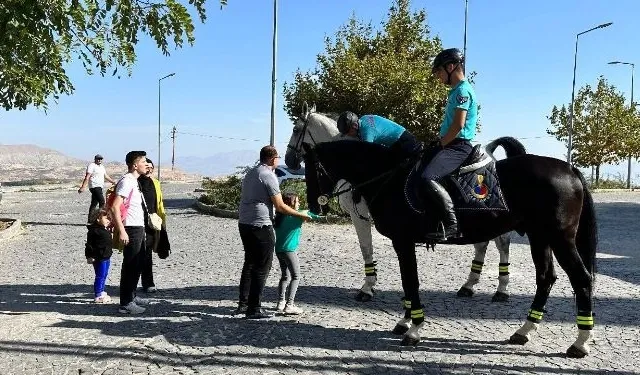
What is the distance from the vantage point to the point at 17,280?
9.10 metres

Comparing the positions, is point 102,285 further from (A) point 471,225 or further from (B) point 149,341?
(A) point 471,225

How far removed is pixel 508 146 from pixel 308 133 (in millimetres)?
2755

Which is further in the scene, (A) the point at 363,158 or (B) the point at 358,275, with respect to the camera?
(B) the point at 358,275

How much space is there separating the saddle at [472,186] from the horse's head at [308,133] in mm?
2417

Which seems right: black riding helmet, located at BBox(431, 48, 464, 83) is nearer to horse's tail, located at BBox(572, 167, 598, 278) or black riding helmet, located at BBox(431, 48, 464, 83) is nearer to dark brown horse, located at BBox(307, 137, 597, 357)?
dark brown horse, located at BBox(307, 137, 597, 357)

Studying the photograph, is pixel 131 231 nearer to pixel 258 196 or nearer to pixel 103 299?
pixel 103 299

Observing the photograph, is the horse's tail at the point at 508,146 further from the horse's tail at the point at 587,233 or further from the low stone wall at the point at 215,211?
the low stone wall at the point at 215,211

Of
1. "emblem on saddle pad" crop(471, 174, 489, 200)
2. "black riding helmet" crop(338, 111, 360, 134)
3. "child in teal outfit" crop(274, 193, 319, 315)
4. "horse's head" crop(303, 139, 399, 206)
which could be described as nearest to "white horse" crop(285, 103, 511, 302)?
"black riding helmet" crop(338, 111, 360, 134)

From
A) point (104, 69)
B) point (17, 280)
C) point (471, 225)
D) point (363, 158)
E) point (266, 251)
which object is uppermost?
point (104, 69)

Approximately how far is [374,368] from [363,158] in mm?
2288

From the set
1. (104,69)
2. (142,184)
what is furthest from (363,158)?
(104,69)

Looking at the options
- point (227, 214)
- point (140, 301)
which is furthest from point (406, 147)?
point (227, 214)

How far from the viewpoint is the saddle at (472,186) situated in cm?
576

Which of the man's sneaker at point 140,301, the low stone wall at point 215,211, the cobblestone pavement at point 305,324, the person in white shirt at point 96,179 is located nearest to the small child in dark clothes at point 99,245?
the cobblestone pavement at point 305,324
